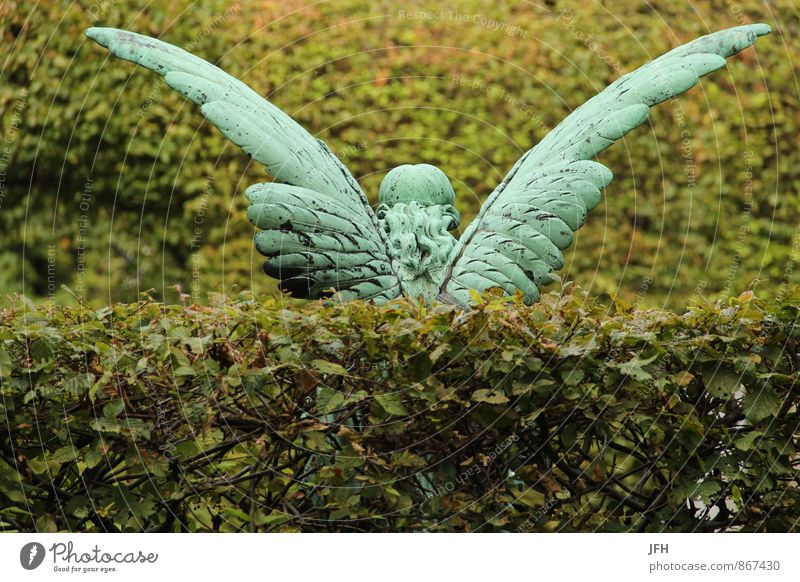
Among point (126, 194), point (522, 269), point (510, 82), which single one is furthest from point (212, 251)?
point (522, 269)

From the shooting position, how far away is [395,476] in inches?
168

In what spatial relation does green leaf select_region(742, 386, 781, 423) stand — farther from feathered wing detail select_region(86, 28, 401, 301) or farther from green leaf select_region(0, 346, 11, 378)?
green leaf select_region(0, 346, 11, 378)

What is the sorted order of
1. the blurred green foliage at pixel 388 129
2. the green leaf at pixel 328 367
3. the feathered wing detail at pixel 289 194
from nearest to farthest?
the green leaf at pixel 328 367
the feathered wing detail at pixel 289 194
the blurred green foliage at pixel 388 129

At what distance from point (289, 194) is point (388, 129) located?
5.19 m

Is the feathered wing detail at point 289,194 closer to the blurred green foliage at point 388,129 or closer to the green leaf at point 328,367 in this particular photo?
the green leaf at point 328,367

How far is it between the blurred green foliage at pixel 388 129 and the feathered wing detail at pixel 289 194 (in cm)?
477

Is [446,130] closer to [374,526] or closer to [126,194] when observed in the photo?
[126,194]

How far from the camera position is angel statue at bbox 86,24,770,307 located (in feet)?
16.0

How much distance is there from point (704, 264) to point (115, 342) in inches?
266

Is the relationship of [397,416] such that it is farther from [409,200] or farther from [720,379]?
[409,200]

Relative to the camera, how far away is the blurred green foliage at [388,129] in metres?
9.89
